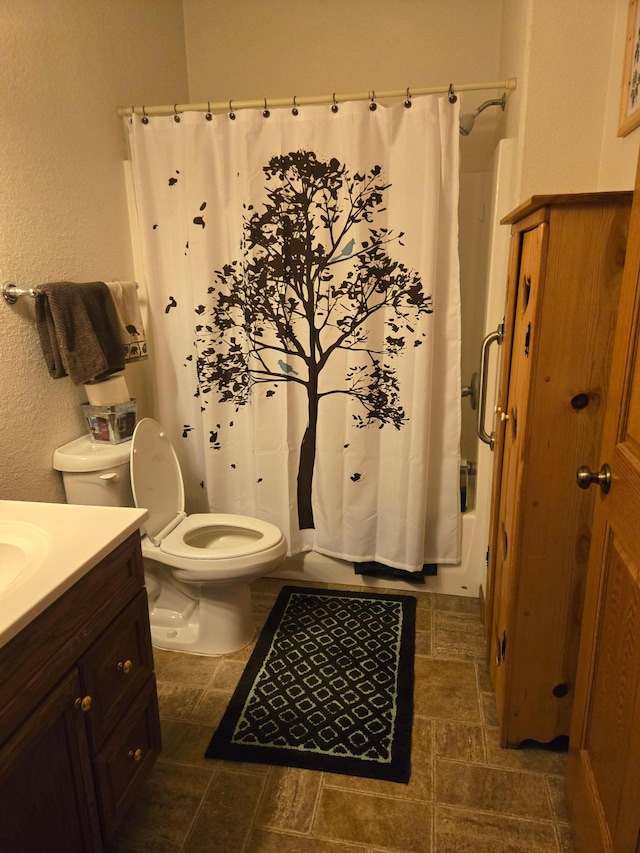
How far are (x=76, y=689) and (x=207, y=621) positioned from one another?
3.31ft

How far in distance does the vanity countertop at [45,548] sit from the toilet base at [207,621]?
79 centimetres

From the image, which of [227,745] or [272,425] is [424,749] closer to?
[227,745]

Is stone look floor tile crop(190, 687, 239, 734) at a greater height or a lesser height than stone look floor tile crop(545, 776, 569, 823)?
lesser

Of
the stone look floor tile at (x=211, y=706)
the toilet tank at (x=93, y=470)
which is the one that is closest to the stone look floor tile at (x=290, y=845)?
the stone look floor tile at (x=211, y=706)

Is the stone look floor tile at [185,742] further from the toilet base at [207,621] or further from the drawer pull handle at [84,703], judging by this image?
the drawer pull handle at [84,703]

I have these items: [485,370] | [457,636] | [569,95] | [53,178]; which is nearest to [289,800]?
[457,636]

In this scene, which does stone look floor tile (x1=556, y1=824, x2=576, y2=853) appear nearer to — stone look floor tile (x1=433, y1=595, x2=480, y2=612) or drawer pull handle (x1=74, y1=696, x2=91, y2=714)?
stone look floor tile (x1=433, y1=595, x2=480, y2=612)

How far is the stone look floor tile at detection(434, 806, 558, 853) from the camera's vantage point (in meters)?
1.36

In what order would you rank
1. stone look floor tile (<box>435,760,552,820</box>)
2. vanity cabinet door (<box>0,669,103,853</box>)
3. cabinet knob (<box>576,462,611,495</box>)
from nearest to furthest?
1. vanity cabinet door (<box>0,669,103,853</box>)
2. cabinet knob (<box>576,462,611,495</box>)
3. stone look floor tile (<box>435,760,552,820</box>)

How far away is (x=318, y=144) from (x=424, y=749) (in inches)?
84.1

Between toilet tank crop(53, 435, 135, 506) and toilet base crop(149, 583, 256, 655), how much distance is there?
47 cm

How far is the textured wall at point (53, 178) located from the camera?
171 centimetres

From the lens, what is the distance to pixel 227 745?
66.4 inches

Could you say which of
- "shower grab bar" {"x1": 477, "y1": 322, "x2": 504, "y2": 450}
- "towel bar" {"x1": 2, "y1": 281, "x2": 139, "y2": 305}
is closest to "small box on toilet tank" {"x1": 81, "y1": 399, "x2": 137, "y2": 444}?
"towel bar" {"x1": 2, "y1": 281, "x2": 139, "y2": 305}
